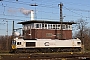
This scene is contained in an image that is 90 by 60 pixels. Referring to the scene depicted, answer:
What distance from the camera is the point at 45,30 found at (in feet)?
254

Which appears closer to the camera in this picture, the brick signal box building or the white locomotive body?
the white locomotive body

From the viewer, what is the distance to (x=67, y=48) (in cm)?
6706

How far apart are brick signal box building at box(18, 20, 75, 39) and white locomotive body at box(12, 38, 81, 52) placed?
11.8 meters

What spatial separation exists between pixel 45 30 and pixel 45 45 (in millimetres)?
14050

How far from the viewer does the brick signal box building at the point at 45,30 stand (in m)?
76.9

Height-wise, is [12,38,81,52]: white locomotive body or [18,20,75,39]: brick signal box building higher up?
[18,20,75,39]: brick signal box building

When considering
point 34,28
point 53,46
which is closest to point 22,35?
point 34,28

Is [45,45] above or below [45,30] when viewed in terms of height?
below

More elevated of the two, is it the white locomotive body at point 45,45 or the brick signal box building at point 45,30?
the brick signal box building at point 45,30

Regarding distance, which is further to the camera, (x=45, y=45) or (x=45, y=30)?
(x=45, y=30)

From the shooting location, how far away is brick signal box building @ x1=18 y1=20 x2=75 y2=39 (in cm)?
7688

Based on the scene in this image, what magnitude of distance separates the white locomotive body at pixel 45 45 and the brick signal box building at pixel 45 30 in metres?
11.8

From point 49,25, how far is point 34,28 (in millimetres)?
5717

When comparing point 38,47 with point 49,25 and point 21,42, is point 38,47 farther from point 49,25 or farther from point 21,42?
point 49,25
